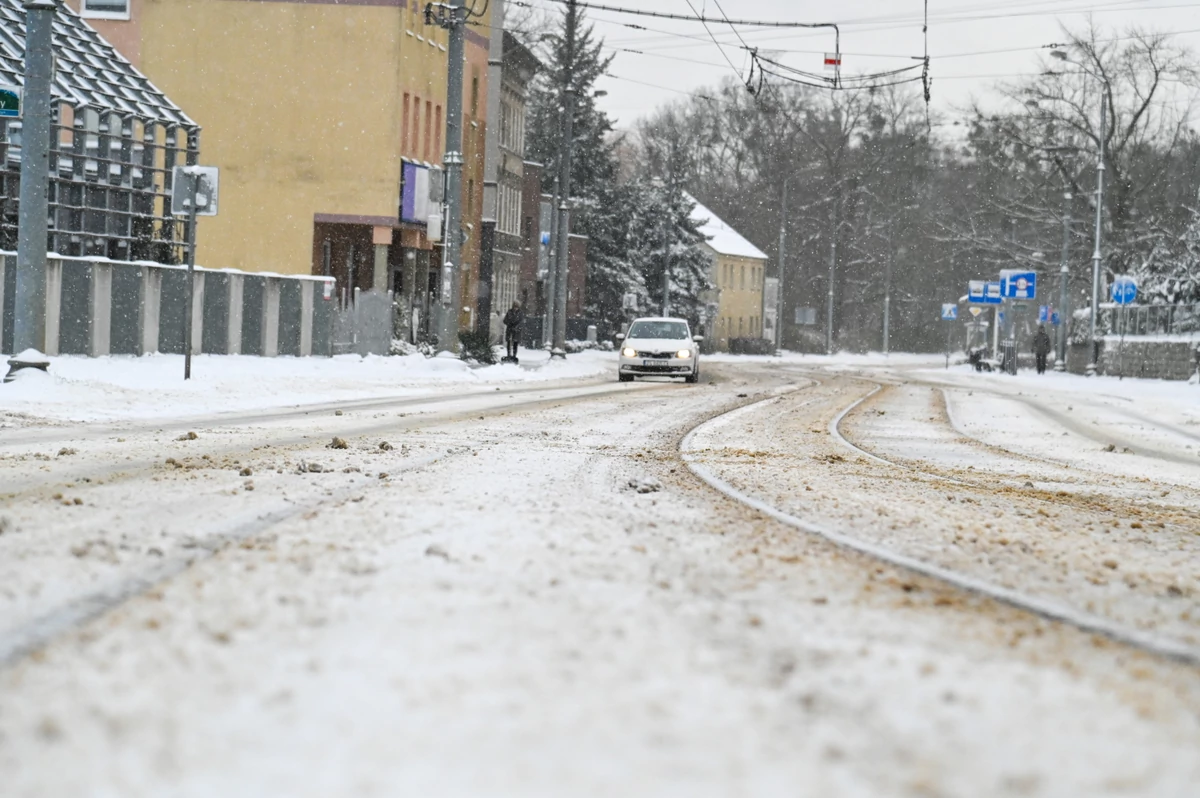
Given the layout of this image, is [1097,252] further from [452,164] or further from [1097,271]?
[452,164]

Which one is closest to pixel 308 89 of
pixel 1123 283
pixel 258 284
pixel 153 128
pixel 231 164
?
pixel 231 164

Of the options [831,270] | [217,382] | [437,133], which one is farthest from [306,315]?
[831,270]

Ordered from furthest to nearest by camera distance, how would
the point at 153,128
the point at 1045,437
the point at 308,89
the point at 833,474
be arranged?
the point at 308,89, the point at 153,128, the point at 1045,437, the point at 833,474

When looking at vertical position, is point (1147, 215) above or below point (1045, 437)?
above

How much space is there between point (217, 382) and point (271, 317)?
8852mm

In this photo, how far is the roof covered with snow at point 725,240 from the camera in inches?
4023

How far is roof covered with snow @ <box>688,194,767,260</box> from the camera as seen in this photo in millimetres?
102188

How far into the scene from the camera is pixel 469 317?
56.7 meters

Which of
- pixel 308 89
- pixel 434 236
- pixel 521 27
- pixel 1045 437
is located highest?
pixel 521 27

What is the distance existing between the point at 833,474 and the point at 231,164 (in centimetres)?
3552

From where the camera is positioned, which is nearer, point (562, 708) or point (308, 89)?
point (562, 708)

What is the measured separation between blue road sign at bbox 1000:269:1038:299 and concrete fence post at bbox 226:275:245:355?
120 feet

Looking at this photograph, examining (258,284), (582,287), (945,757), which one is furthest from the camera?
(582,287)

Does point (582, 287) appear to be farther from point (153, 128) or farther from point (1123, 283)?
point (153, 128)
